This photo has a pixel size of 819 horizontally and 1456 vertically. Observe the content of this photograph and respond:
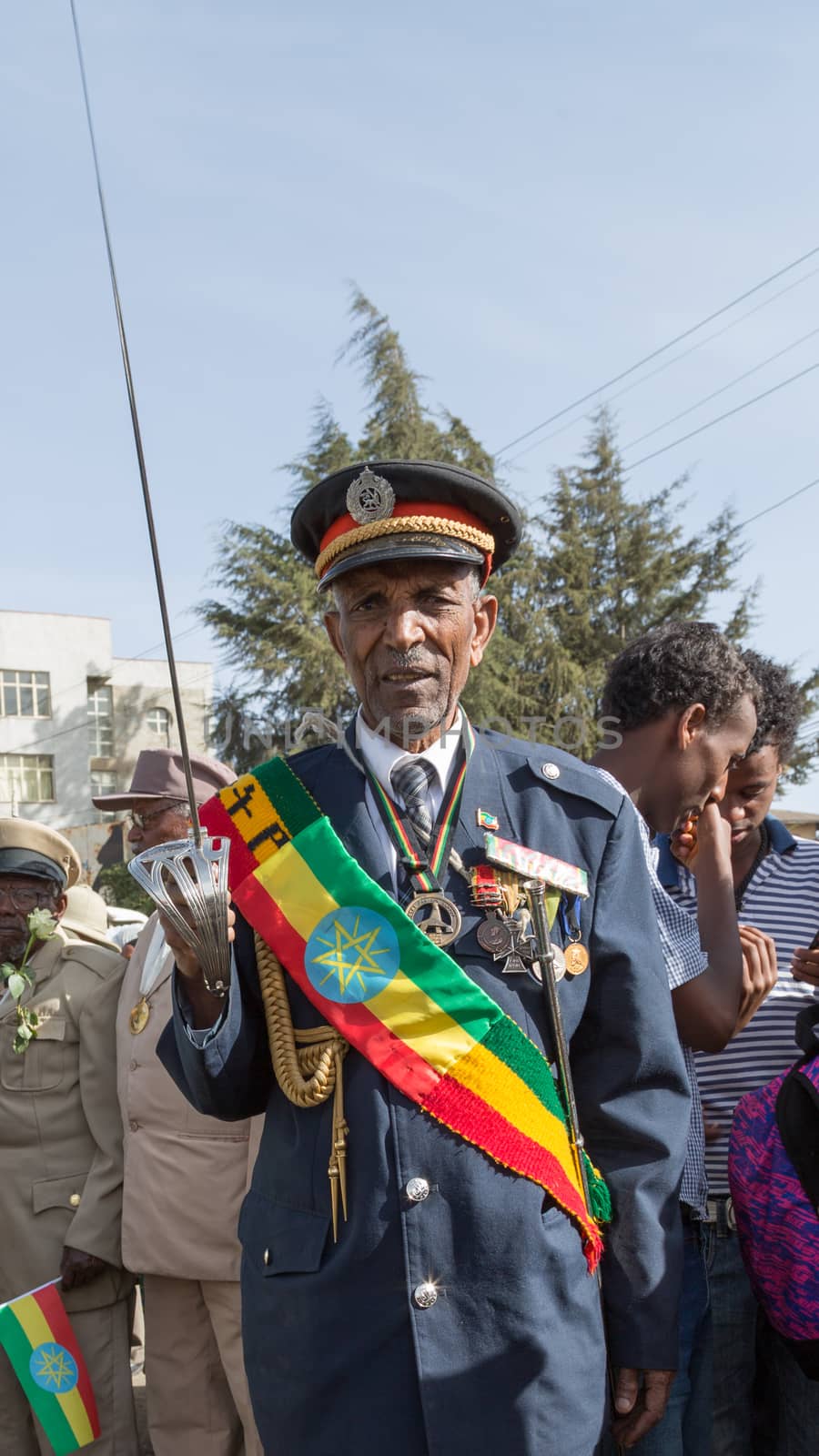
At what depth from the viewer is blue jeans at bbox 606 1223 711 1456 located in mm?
2461

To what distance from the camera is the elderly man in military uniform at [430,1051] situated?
6.84ft

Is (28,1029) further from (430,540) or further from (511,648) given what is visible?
(511,648)

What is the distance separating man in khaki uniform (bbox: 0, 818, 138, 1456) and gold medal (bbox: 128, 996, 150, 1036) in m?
0.27

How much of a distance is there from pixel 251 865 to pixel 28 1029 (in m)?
2.06

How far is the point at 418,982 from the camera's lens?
2248 millimetres

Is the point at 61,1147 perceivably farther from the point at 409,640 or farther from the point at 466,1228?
the point at 409,640

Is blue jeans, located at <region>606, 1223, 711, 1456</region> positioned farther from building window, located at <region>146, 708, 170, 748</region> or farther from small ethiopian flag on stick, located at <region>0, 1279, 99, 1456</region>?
building window, located at <region>146, 708, 170, 748</region>

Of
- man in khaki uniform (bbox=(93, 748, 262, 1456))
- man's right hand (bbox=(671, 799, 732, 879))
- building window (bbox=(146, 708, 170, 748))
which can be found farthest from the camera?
building window (bbox=(146, 708, 170, 748))

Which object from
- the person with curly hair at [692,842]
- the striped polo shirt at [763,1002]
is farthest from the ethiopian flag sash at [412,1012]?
the striped polo shirt at [763,1002]

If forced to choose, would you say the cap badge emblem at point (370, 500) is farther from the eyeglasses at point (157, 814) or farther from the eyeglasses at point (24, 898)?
the eyeglasses at point (24, 898)

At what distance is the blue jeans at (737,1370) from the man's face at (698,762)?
0.95 meters

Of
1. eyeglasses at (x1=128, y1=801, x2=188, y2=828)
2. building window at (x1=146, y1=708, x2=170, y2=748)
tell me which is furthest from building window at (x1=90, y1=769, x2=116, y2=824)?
eyeglasses at (x1=128, y1=801, x2=188, y2=828)

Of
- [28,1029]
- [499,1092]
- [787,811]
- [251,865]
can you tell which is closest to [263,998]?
[251,865]

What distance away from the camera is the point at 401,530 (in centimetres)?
241
